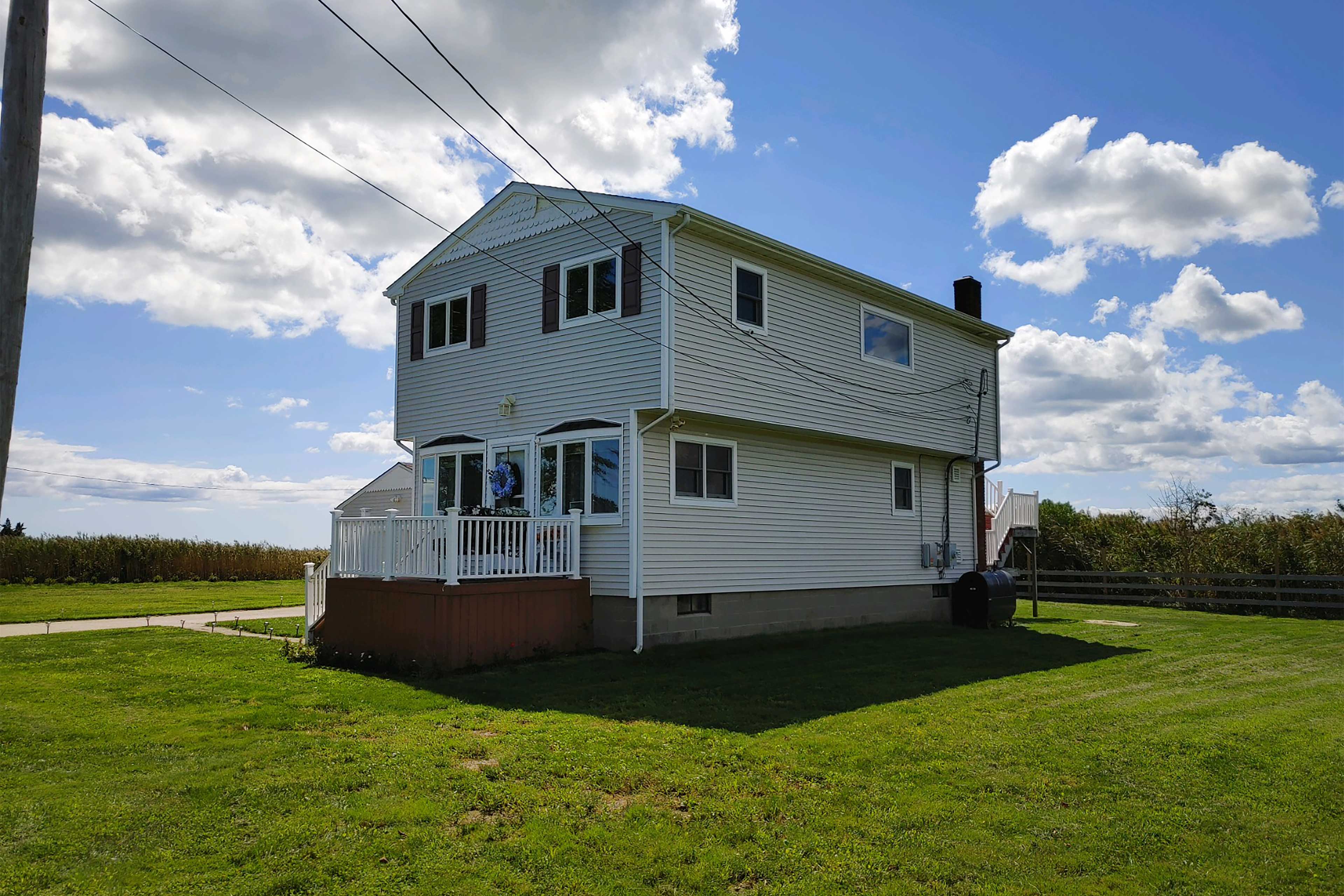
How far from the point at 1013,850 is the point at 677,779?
2.33 m

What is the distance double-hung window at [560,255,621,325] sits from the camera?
14.4 m

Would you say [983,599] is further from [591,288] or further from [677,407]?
[591,288]

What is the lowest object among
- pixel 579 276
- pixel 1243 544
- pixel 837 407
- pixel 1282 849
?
pixel 1282 849

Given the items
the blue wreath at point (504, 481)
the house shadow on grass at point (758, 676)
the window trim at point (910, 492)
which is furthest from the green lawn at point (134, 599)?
the window trim at point (910, 492)

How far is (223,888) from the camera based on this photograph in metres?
4.82

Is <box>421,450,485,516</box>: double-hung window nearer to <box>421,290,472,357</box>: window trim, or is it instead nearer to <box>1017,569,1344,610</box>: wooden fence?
<box>421,290,472,357</box>: window trim

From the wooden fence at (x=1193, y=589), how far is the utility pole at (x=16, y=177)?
2420 cm

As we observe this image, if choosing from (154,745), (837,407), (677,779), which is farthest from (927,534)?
(154,745)

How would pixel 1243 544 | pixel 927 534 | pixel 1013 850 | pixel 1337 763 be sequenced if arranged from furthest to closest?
1. pixel 1243 544
2. pixel 927 534
3. pixel 1337 763
4. pixel 1013 850

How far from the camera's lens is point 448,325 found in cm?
1723

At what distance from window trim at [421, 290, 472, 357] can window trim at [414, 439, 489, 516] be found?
5.77 feet

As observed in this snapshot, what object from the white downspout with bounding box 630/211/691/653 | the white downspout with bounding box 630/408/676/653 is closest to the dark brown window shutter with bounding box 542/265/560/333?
the white downspout with bounding box 630/211/691/653

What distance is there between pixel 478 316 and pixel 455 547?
18.8 feet

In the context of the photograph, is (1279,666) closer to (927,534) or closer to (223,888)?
(927,534)
